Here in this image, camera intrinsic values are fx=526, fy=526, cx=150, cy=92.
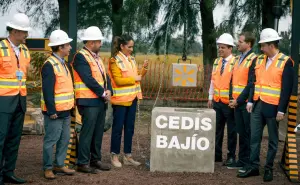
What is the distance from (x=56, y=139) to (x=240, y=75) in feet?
8.21

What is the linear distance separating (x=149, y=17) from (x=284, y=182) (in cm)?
854

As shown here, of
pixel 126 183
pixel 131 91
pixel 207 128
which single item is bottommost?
pixel 126 183

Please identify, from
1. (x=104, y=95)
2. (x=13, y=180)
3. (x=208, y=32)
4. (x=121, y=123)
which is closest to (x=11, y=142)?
(x=13, y=180)

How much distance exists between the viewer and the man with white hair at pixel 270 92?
6164 millimetres

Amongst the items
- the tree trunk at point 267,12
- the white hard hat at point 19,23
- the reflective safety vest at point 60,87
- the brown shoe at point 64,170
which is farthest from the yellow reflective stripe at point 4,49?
the tree trunk at point 267,12

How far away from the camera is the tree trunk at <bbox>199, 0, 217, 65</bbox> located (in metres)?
13.6

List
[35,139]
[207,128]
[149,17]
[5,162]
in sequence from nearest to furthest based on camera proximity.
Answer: [5,162]
[207,128]
[35,139]
[149,17]

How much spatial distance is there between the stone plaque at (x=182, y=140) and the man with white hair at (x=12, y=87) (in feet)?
5.50

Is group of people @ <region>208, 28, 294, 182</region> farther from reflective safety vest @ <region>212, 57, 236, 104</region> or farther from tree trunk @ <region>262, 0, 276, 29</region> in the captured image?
tree trunk @ <region>262, 0, 276, 29</region>

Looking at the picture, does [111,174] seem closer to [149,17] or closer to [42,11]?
[149,17]

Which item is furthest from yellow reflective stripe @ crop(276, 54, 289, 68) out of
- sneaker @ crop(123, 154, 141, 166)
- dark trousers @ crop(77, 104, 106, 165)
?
sneaker @ crop(123, 154, 141, 166)

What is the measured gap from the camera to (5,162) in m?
6.18

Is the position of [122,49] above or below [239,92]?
above

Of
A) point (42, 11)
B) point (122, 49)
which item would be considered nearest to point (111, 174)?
point (122, 49)
